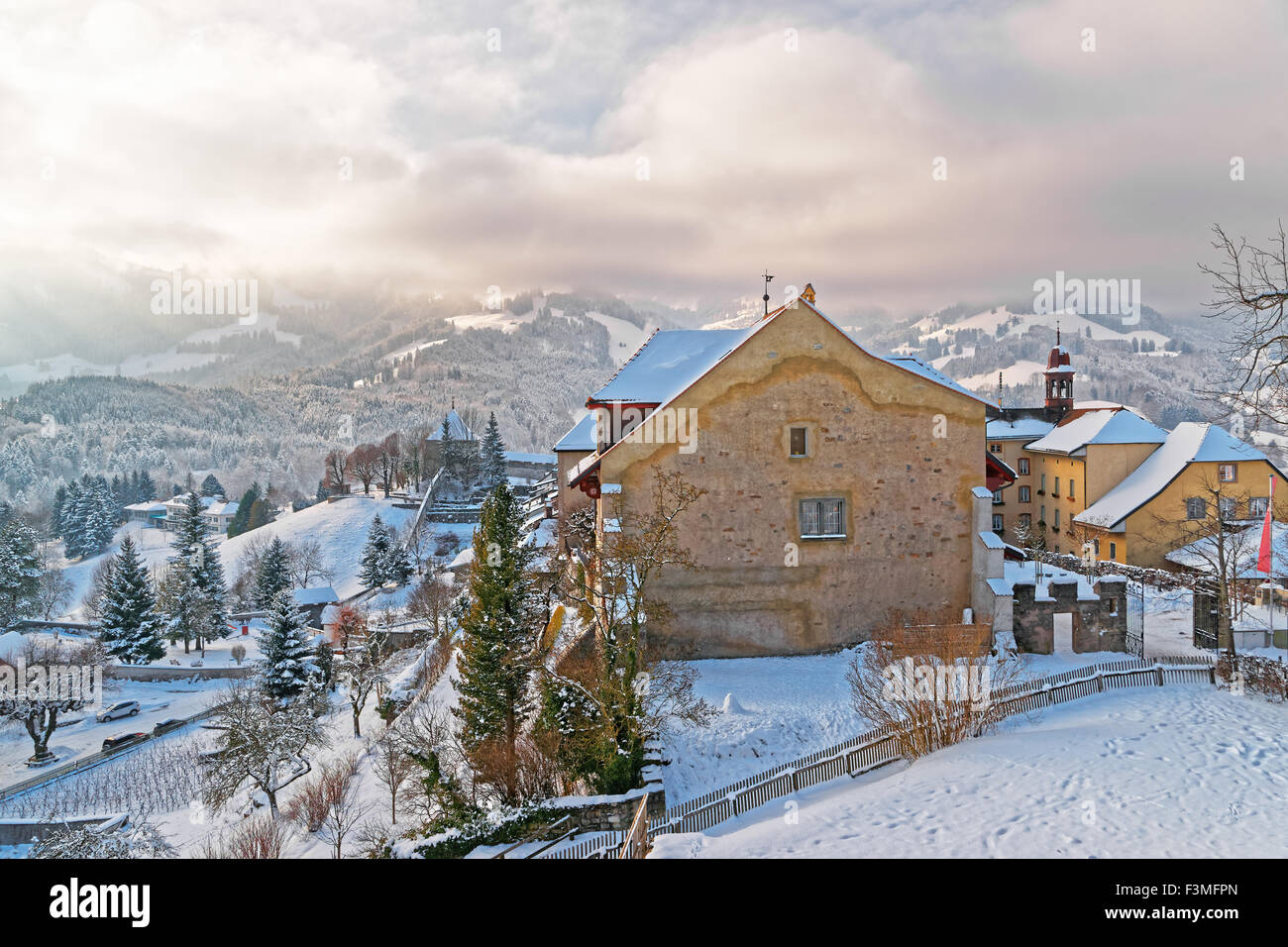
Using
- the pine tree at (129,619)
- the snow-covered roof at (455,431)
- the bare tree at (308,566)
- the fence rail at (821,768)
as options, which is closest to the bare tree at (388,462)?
the snow-covered roof at (455,431)

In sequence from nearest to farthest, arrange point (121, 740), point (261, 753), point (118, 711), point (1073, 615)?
1. point (1073, 615)
2. point (261, 753)
3. point (121, 740)
4. point (118, 711)

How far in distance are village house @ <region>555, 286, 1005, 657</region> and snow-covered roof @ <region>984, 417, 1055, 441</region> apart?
46268mm

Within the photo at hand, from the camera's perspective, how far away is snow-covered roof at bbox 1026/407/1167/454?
52.1 metres

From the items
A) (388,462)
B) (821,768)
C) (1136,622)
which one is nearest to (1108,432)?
(1136,622)

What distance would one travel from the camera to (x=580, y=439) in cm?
4262

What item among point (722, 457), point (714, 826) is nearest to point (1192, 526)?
point (722, 457)

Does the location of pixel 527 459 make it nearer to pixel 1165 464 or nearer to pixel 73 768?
pixel 73 768

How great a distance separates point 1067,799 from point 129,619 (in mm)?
72082

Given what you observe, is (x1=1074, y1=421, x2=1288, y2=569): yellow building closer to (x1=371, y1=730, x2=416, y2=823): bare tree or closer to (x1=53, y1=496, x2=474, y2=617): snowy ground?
(x1=371, y1=730, x2=416, y2=823): bare tree

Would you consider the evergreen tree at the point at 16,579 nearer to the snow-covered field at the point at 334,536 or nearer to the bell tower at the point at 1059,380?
the snow-covered field at the point at 334,536

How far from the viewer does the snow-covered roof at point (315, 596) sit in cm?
7425

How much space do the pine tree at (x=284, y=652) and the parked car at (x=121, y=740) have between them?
8.62m

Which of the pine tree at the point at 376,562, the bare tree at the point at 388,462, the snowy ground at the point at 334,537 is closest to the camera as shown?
the pine tree at the point at 376,562

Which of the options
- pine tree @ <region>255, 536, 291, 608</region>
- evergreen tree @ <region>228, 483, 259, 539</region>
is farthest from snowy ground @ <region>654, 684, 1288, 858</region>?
evergreen tree @ <region>228, 483, 259, 539</region>
